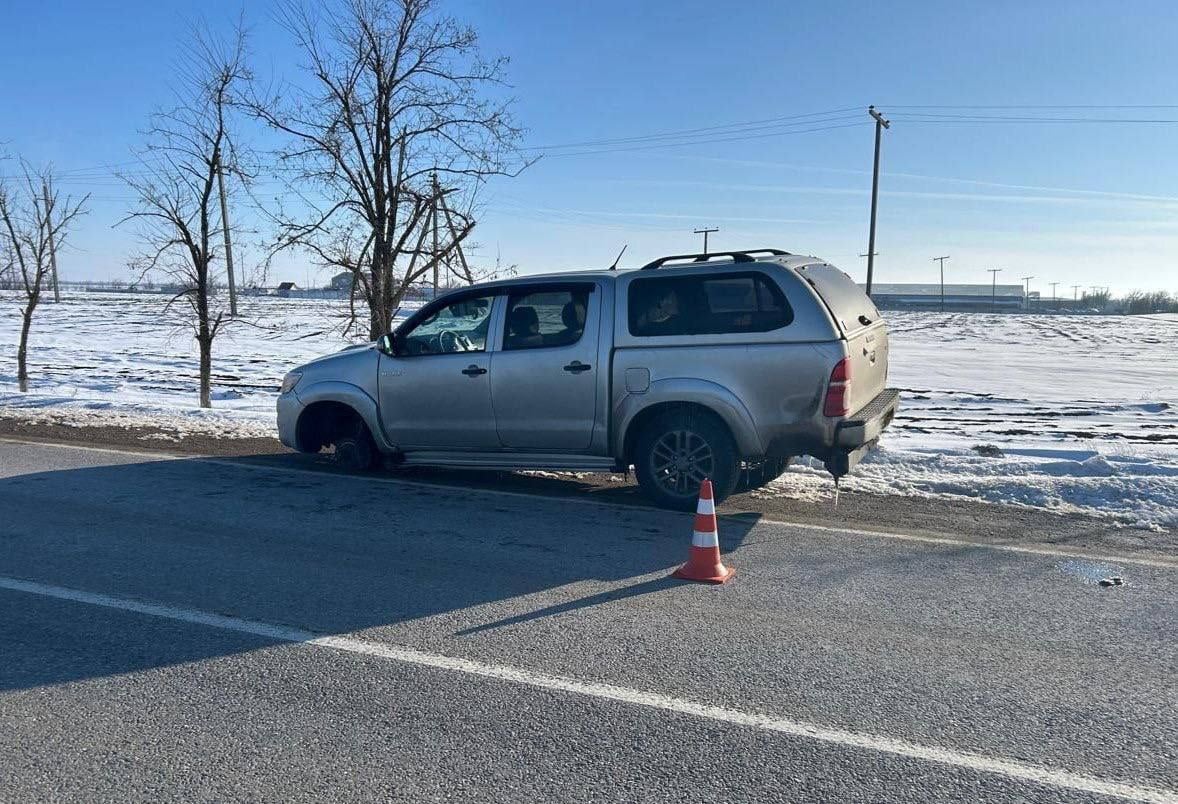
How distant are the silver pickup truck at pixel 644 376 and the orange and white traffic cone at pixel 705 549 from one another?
158 cm

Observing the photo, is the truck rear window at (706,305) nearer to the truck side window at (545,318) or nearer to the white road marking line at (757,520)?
the truck side window at (545,318)

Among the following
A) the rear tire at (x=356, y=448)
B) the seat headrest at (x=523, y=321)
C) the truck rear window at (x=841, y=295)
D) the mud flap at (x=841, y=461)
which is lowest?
the rear tire at (x=356, y=448)

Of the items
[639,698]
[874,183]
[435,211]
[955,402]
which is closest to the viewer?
[639,698]

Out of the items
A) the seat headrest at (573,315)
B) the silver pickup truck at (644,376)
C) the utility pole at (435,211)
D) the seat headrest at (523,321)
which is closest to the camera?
the silver pickup truck at (644,376)

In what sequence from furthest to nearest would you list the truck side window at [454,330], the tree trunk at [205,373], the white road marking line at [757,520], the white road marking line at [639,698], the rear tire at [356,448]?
1. the tree trunk at [205,373]
2. the rear tire at [356,448]
3. the truck side window at [454,330]
4. the white road marking line at [757,520]
5. the white road marking line at [639,698]

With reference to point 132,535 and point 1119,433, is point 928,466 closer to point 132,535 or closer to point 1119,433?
point 1119,433

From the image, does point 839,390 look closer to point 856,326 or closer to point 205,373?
point 856,326

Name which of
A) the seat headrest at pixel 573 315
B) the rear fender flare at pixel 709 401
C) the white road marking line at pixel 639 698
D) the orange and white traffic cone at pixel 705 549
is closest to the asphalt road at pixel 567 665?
the white road marking line at pixel 639 698

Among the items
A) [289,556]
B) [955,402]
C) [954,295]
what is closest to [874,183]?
[955,402]

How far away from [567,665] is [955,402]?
15271mm

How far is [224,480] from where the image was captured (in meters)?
8.54

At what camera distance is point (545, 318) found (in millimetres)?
7766

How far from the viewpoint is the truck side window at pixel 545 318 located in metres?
7.61

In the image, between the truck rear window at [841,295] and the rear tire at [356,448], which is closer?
the truck rear window at [841,295]
